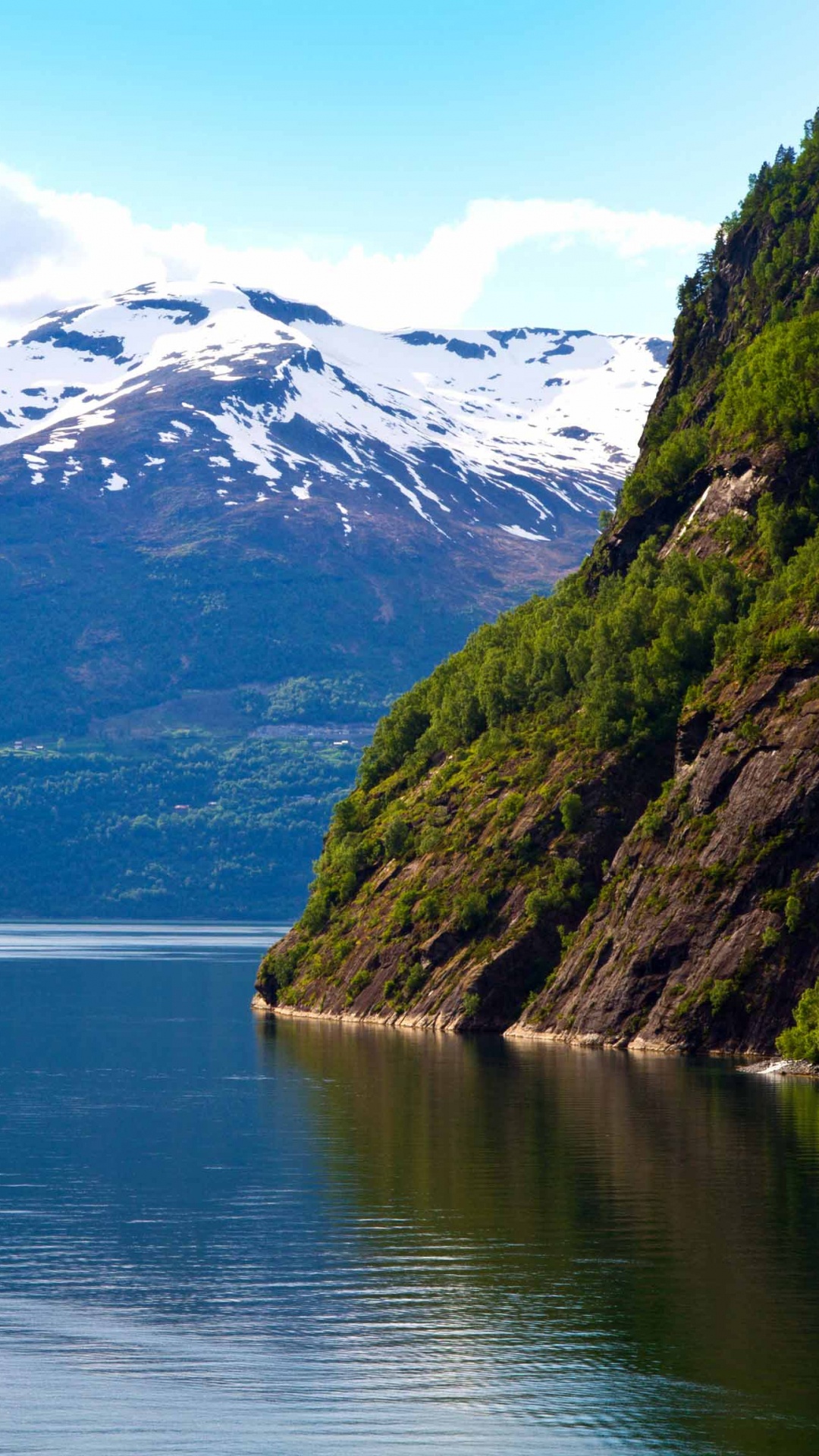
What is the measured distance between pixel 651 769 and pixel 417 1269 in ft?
297

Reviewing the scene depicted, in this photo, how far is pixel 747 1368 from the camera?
145ft

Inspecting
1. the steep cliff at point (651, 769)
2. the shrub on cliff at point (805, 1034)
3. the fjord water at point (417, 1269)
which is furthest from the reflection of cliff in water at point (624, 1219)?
the steep cliff at point (651, 769)

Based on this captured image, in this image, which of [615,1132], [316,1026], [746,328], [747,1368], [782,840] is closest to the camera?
[747,1368]

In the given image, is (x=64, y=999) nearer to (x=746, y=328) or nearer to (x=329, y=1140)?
(x=746, y=328)

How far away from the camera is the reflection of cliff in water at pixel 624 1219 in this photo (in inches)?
1736

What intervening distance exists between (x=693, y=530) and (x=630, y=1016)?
172 feet

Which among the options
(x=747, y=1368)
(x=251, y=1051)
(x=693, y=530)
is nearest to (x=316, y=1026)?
(x=251, y=1051)

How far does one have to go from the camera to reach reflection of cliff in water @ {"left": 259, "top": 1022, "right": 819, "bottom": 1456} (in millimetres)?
44094

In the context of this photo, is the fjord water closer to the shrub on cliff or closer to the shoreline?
the shoreline

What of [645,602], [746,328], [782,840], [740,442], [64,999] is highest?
[746,328]

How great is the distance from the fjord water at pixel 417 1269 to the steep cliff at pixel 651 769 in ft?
54.4

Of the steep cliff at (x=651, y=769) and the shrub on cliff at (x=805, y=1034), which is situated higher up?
the steep cliff at (x=651, y=769)

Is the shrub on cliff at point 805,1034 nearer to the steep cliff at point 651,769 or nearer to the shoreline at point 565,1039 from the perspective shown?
the shoreline at point 565,1039

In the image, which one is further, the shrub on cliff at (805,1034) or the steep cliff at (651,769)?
the steep cliff at (651,769)
